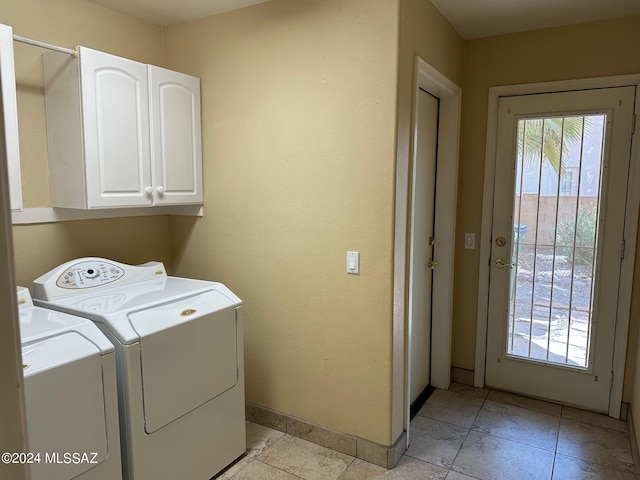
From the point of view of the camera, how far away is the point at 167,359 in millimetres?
1960

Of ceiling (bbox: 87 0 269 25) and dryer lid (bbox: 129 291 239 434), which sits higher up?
ceiling (bbox: 87 0 269 25)

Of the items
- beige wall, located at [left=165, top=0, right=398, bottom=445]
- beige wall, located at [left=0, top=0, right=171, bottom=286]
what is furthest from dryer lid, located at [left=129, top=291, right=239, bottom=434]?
beige wall, located at [left=0, top=0, right=171, bottom=286]

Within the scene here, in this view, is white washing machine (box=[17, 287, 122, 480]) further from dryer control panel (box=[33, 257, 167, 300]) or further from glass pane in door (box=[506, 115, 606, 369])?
glass pane in door (box=[506, 115, 606, 369])

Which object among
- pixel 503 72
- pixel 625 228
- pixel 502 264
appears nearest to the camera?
pixel 625 228

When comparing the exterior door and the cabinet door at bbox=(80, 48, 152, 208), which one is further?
the exterior door

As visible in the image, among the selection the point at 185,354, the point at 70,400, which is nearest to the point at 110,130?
the point at 185,354

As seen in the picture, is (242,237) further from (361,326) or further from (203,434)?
(203,434)

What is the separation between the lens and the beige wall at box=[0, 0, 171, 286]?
221 centimetres

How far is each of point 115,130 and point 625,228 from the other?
2.99m

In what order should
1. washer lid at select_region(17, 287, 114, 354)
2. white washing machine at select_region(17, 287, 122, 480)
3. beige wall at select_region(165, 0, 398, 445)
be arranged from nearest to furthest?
white washing machine at select_region(17, 287, 122, 480)
washer lid at select_region(17, 287, 114, 354)
beige wall at select_region(165, 0, 398, 445)

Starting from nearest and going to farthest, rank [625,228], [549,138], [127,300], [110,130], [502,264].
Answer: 1. [127,300]
2. [110,130]
3. [625,228]
4. [549,138]
5. [502,264]

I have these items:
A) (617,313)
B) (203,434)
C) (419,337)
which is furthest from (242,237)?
(617,313)

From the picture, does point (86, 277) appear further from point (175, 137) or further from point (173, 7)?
point (173, 7)

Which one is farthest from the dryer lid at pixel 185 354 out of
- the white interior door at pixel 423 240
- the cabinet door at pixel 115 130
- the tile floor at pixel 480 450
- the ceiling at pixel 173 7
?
the ceiling at pixel 173 7
